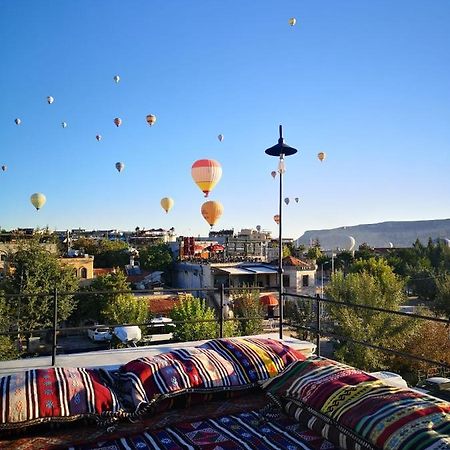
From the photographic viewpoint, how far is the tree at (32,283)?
19.7 meters

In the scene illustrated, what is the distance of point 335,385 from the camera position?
2619 millimetres

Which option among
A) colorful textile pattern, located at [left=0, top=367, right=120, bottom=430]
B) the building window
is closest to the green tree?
the building window

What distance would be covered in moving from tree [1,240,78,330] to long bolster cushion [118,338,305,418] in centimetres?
1746

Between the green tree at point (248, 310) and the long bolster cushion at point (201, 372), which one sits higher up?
the long bolster cushion at point (201, 372)

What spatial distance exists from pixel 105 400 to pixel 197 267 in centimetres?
4026

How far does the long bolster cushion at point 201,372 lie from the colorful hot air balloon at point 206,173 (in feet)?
46.8

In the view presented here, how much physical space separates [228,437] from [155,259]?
46.7 m

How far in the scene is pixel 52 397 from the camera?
2.62 meters

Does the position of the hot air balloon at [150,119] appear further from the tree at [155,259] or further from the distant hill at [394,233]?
the distant hill at [394,233]

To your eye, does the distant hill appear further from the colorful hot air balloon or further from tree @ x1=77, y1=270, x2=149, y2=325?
the colorful hot air balloon

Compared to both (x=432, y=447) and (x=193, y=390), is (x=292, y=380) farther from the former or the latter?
(x=432, y=447)

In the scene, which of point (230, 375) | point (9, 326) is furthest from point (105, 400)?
point (9, 326)

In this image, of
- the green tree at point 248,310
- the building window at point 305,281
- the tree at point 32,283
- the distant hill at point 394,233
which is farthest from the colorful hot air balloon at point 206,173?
the distant hill at point 394,233

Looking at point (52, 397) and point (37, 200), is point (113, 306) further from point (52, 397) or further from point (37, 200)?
point (52, 397)
